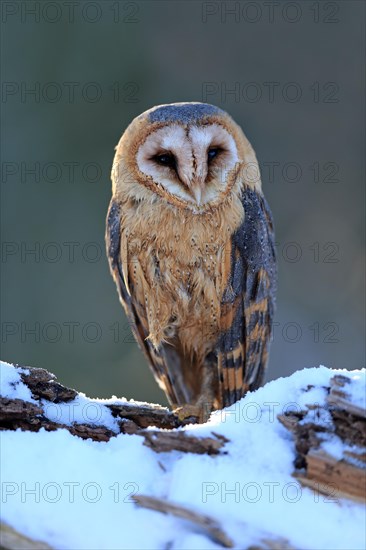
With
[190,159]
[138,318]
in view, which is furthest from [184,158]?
[138,318]

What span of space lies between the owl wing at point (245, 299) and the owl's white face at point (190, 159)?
0.55 ft

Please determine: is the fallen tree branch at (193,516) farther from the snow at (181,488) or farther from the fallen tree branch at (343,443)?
the fallen tree branch at (343,443)

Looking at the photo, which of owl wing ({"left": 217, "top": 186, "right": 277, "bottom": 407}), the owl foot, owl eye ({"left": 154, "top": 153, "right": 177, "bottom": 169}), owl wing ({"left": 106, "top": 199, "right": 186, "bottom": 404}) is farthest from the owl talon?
owl eye ({"left": 154, "top": 153, "right": 177, "bottom": 169})

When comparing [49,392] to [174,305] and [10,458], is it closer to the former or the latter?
[10,458]

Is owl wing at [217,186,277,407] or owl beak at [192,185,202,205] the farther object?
owl wing at [217,186,277,407]

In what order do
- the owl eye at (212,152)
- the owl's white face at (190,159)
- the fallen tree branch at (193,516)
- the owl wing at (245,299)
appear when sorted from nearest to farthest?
the fallen tree branch at (193,516), the owl's white face at (190,159), the owl eye at (212,152), the owl wing at (245,299)

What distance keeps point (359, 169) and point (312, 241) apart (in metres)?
0.77

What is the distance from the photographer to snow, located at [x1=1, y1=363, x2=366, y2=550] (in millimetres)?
1420

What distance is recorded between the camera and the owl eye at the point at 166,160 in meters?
2.44

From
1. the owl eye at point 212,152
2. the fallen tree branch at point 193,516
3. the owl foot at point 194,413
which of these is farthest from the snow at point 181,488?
the owl eye at point 212,152

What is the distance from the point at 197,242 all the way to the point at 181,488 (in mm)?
1145

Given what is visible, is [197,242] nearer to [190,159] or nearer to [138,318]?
[190,159]

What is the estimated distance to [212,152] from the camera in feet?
8.08

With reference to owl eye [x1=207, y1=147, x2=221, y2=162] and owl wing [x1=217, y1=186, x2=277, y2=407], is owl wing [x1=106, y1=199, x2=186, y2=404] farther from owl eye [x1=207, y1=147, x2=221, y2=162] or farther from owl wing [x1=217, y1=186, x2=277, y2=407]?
owl eye [x1=207, y1=147, x2=221, y2=162]
